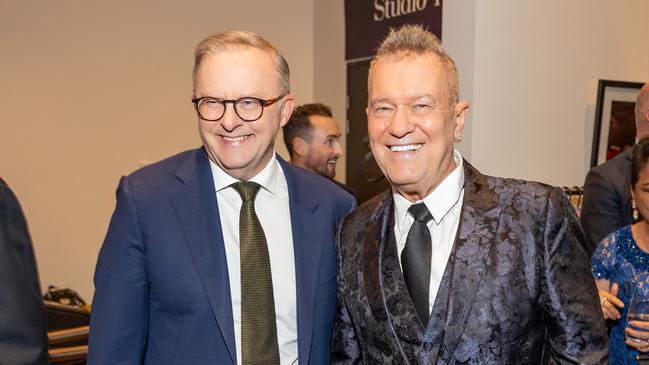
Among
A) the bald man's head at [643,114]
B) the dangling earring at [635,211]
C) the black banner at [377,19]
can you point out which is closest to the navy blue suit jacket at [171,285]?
the dangling earring at [635,211]

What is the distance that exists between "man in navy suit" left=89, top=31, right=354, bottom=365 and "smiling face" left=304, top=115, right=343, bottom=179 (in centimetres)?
228

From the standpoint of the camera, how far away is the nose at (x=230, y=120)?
1.64m

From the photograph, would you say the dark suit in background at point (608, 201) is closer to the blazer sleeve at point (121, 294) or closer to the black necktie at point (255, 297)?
the black necktie at point (255, 297)

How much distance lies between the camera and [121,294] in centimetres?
160

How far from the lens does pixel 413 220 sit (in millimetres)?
1588

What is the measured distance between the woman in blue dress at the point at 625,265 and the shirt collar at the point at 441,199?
823 millimetres

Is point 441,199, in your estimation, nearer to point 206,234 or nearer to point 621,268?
point 206,234

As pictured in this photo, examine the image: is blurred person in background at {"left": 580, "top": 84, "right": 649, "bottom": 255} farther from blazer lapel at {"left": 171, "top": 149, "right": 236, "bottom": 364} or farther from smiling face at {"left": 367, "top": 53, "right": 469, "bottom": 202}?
blazer lapel at {"left": 171, "top": 149, "right": 236, "bottom": 364}

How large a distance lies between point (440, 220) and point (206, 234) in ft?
1.84

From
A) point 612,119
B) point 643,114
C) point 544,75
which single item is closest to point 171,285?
point 643,114

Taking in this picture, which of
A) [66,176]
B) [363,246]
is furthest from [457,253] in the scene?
[66,176]

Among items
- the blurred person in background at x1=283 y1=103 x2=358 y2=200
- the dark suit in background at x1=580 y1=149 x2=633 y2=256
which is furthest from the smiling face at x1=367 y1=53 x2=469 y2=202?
the blurred person in background at x1=283 y1=103 x2=358 y2=200

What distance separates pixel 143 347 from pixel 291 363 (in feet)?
1.19

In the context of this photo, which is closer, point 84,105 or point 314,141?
point 314,141
